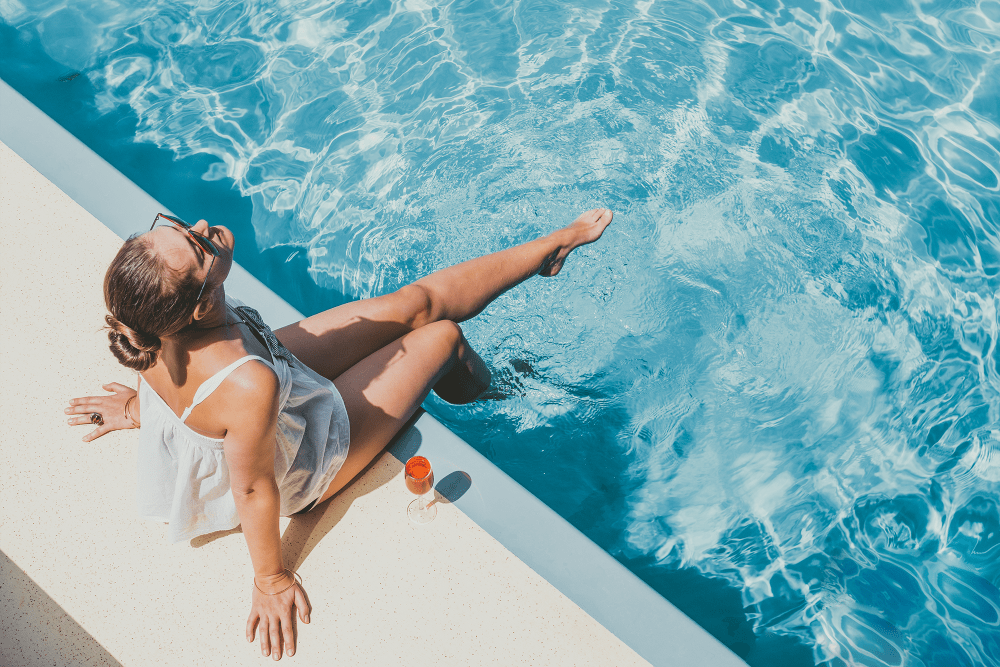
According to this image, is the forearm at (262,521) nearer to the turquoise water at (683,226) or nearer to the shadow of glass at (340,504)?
the shadow of glass at (340,504)

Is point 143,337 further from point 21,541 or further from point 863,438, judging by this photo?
point 863,438

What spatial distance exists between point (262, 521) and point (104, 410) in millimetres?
1071

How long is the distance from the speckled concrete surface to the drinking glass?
0.04 metres

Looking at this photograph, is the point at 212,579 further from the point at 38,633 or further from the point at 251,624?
the point at 38,633

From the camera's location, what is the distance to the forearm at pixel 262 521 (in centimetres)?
187

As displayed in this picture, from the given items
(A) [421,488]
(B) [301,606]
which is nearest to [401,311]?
(A) [421,488]

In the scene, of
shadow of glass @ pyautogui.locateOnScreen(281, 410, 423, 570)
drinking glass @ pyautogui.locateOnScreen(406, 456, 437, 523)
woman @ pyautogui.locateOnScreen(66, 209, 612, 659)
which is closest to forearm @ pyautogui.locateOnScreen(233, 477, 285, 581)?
woman @ pyautogui.locateOnScreen(66, 209, 612, 659)

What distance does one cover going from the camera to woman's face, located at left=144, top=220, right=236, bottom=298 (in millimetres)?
1515

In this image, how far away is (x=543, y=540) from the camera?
234cm

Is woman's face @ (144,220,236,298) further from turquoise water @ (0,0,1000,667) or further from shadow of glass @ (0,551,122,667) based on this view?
turquoise water @ (0,0,1000,667)

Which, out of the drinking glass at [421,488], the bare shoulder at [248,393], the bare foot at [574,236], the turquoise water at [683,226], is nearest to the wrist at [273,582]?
the drinking glass at [421,488]

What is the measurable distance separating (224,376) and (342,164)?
2.73 metres

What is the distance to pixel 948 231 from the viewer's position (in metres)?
3.90

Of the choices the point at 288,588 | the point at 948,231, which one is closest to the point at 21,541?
the point at 288,588
